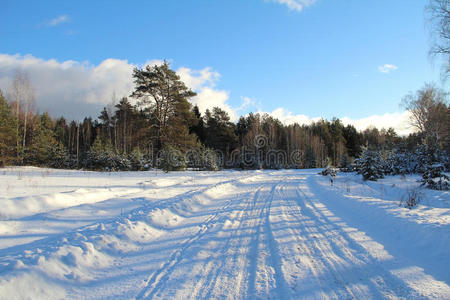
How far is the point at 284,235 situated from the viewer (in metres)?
5.20

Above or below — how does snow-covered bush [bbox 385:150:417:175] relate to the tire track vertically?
above

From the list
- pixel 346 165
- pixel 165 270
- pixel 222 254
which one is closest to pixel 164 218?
pixel 222 254

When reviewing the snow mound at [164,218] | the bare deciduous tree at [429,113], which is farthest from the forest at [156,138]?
the snow mound at [164,218]

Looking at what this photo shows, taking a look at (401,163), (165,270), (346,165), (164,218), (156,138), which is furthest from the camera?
(346,165)

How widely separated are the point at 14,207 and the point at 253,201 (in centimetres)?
786

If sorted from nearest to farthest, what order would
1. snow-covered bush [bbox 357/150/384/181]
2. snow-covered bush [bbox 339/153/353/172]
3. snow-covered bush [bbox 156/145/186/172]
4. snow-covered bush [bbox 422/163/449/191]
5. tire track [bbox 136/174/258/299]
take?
1. tire track [bbox 136/174/258/299]
2. snow-covered bush [bbox 422/163/449/191]
3. snow-covered bush [bbox 357/150/384/181]
4. snow-covered bush [bbox 156/145/186/172]
5. snow-covered bush [bbox 339/153/353/172]

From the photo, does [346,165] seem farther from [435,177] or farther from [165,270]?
[165,270]

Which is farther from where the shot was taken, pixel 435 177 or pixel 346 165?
pixel 346 165

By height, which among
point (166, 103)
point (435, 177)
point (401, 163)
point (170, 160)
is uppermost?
point (166, 103)

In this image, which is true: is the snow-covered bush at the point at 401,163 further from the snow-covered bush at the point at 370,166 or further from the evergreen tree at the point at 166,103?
the evergreen tree at the point at 166,103

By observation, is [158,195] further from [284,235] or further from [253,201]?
[284,235]

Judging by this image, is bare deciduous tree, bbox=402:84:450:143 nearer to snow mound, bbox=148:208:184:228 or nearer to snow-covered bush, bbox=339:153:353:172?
snow-covered bush, bbox=339:153:353:172

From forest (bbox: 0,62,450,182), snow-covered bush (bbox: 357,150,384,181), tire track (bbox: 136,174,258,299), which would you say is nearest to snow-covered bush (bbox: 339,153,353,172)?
forest (bbox: 0,62,450,182)

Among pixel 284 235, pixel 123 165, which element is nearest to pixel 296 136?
pixel 123 165
